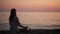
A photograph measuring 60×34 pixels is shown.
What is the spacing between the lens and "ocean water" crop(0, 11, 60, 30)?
4230 millimetres

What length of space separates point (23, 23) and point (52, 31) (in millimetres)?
671

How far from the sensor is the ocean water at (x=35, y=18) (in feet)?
13.9

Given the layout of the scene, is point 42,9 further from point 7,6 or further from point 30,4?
point 7,6

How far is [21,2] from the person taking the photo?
14.2ft

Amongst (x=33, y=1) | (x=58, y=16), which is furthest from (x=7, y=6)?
(x=58, y=16)

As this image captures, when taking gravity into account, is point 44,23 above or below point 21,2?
below

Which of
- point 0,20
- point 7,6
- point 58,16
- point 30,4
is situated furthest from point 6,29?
point 58,16

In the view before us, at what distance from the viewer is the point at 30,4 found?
172 inches

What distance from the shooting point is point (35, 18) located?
4.38 m

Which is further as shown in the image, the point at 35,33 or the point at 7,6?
the point at 7,6

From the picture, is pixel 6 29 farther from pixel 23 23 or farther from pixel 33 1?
pixel 33 1

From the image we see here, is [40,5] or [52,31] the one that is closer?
[52,31]

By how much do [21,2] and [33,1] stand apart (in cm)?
28

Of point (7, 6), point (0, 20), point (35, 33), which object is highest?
point (7, 6)
